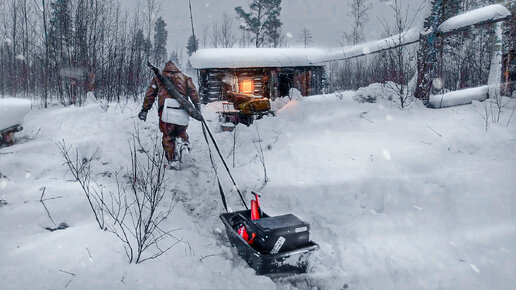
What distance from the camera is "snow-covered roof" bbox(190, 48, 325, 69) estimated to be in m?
14.7

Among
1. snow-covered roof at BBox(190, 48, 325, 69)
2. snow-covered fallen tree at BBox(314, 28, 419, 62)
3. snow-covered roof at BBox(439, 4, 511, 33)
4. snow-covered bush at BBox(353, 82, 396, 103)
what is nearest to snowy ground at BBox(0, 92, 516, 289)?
snow-covered bush at BBox(353, 82, 396, 103)

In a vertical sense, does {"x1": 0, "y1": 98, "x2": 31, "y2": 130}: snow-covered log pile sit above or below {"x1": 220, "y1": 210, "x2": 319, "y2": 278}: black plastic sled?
above

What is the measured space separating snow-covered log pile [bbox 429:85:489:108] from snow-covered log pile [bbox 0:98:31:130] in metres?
9.20

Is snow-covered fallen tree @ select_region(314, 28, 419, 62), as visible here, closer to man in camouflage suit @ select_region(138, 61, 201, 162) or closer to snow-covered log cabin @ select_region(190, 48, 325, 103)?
snow-covered log cabin @ select_region(190, 48, 325, 103)

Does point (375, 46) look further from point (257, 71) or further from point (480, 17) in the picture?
point (257, 71)

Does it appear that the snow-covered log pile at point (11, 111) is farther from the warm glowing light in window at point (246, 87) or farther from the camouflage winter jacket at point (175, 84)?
the warm glowing light in window at point (246, 87)

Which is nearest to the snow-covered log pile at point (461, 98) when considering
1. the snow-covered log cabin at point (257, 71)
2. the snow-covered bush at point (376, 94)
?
the snow-covered bush at point (376, 94)

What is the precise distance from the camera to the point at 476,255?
300cm

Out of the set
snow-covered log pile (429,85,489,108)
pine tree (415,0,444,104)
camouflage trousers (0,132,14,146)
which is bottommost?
camouflage trousers (0,132,14,146)

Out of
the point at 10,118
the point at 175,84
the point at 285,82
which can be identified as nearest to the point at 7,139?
the point at 10,118

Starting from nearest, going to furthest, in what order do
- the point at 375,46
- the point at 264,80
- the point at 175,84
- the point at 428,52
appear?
the point at 175,84, the point at 428,52, the point at 375,46, the point at 264,80

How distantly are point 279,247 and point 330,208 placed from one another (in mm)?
1438

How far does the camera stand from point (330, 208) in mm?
4051

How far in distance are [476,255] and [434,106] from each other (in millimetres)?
5132
